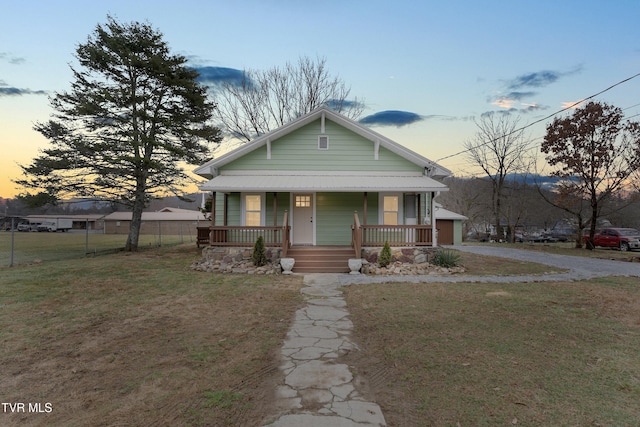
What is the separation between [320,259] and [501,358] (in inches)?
309

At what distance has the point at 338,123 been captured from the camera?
1320 centimetres

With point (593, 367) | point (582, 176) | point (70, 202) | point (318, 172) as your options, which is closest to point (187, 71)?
point (70, 202)

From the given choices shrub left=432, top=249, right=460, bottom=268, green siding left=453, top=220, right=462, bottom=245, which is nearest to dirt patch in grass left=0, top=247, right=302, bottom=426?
shrub left=432, top=249, right=460, bottom=268

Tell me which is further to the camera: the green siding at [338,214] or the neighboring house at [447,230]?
the neighboring house at [447,230]

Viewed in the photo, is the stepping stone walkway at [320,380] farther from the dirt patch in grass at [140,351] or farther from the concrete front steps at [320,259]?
the concrete front steps at [320,259]

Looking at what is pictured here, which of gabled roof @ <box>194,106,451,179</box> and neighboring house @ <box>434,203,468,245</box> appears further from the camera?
neighboring house @ <box>434,203,468,245</box>

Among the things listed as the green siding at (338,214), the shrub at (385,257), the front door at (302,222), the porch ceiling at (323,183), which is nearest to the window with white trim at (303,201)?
the front door at (302,222)

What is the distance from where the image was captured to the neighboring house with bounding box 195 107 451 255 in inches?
506

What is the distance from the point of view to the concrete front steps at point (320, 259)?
36.6 ft

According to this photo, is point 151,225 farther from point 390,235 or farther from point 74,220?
point 390,235

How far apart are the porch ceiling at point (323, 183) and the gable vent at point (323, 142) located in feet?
4.02

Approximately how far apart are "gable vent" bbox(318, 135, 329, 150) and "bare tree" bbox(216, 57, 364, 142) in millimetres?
11500

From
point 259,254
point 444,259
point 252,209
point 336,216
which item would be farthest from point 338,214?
point 444,259

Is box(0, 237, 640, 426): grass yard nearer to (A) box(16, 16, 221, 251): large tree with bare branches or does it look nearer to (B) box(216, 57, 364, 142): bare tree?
(A) box(16, 16, 221, 251): large tree with bare branches
